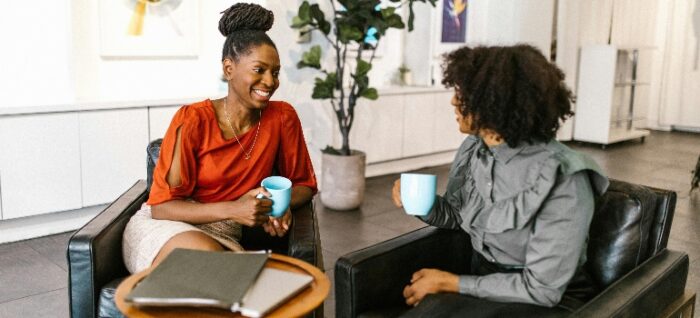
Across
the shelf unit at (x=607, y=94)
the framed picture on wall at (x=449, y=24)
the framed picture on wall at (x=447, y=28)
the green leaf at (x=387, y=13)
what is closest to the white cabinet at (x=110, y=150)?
the green leaf at (x=387, y=13)

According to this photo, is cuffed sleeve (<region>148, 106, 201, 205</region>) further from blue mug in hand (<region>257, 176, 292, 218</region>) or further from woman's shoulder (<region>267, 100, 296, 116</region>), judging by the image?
blue mug in hand (<region>257, 176, 292, 218</region>)

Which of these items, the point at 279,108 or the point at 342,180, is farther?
the point at 342,180

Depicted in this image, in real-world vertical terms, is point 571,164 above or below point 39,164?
above

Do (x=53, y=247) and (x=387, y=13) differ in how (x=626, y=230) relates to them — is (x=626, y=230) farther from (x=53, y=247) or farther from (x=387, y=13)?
(x=53, y=247)

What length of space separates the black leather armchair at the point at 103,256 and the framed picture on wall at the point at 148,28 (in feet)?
7.81

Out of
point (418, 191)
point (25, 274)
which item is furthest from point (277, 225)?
point (25, 274)

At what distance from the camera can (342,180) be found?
4.71 meters

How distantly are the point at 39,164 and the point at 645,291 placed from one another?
11.4 ft

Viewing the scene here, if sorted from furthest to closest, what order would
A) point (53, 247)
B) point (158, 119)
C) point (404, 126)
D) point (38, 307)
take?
point (404, 126) < point (158, 119) < point (53, 247) < point (38, 307)

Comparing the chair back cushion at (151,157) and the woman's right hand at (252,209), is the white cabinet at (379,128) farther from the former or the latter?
the woman's right hand at (252,209)

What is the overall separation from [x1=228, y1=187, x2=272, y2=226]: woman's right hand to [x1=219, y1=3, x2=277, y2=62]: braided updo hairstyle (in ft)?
1.84

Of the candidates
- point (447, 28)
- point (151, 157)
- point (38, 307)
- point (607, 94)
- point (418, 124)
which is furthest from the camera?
point (607, 94)

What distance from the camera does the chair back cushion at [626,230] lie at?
186 centimetres

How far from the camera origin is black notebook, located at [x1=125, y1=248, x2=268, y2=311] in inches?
52.3
